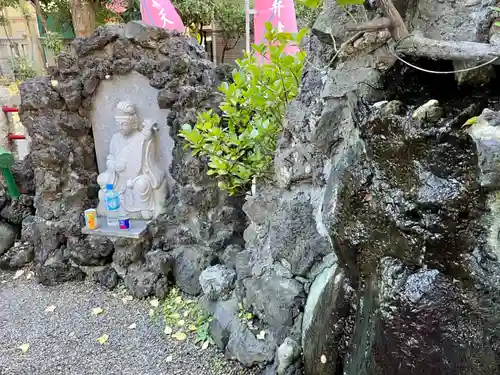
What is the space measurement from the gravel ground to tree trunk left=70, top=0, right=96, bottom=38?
5.34m

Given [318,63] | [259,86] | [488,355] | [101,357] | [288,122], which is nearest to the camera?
[488,355]

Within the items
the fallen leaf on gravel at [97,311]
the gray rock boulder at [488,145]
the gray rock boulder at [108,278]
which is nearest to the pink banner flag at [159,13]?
the gray rock boulder at [108,278]

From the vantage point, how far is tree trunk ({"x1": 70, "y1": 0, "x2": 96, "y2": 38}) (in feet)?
24.8

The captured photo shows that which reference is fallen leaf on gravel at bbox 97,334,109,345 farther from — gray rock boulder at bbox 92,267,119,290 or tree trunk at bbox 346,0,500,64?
tree trunk at bbox 346,0,500,64

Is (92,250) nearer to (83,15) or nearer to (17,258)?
(17,258)

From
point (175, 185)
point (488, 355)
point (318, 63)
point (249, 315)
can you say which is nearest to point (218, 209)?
point (175, 185)

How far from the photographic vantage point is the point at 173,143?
13.7ft

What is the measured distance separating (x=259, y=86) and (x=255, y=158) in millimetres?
505

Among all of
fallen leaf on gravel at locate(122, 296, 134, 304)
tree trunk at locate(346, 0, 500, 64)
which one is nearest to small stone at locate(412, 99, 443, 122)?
tree trunk at locate(346, 0, 500, 64)

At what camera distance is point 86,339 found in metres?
3.37

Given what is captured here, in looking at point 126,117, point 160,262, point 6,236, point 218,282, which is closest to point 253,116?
point 218,282

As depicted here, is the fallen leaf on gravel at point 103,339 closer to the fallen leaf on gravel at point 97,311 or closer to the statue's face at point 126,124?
the fallen leaf on gravel at point 97,311

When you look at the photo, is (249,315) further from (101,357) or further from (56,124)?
(56,124)

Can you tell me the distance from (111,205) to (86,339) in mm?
1310
